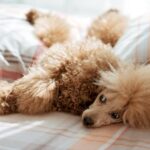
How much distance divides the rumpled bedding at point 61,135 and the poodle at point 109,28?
531mm

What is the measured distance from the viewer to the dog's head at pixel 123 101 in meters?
0.87

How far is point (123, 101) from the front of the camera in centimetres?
88

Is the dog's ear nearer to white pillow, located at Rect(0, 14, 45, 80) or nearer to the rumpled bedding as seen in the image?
the rumpled bedding

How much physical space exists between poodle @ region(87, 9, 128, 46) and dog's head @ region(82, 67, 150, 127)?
1.59ft

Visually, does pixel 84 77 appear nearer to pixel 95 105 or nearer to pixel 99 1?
pixel 95 105

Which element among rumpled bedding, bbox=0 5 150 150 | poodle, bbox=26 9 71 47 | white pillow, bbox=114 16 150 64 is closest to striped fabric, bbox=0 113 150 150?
rumpled bedding, bbox=0 5 150 150

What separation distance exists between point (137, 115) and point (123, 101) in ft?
0.17

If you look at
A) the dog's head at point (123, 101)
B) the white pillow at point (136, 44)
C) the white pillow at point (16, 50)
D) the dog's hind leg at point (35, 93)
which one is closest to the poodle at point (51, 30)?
the white pillow at point (16, 50)

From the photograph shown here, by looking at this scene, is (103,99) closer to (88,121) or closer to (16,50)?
(88,121)

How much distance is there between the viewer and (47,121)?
2.98 ft

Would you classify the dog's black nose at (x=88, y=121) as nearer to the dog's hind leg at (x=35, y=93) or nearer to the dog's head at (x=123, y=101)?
the dog's head at (x=123, y=101)

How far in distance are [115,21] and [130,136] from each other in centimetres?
71

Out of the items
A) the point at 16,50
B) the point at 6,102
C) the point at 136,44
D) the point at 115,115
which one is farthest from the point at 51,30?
the point at 115,115

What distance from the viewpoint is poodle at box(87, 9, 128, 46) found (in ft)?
4.55
